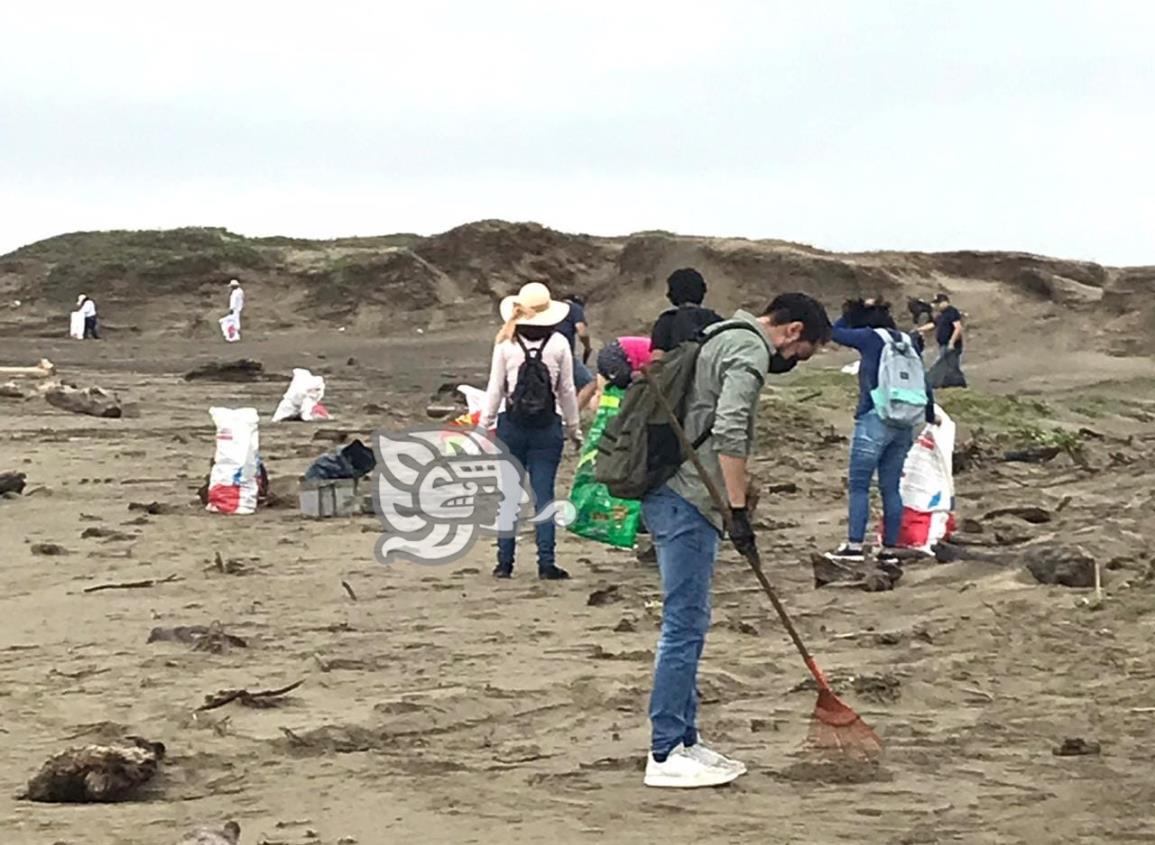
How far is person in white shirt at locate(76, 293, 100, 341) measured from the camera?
40.3 m

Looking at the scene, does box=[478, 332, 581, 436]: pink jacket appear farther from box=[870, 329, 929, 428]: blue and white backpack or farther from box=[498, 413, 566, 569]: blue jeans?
box=[870, 329, 929, 428]: blue and white backpack

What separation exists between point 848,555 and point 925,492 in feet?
1.94

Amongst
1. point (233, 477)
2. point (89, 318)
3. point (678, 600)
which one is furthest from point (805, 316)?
point (89, 318)

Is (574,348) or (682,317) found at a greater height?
(682,317)

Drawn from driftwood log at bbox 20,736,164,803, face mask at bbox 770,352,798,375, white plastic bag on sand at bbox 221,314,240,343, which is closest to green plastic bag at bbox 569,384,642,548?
face mask at bbox 770,352,798,375

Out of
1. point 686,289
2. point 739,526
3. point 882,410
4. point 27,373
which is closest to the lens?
point 739,526

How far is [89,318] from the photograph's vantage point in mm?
40438

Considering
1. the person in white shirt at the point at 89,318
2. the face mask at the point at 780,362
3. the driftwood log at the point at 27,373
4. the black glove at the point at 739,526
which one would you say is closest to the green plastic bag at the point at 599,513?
the face mask at the point at 780,362

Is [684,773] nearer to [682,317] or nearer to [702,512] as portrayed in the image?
[702,512]

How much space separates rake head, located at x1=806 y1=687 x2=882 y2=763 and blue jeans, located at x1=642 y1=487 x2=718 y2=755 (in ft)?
1.43

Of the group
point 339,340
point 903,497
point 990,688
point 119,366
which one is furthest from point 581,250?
point 990,688

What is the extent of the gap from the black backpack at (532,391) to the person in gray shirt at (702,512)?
3.76 meters

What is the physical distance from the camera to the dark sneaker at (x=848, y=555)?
10.2 m

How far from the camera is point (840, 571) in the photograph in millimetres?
9852
